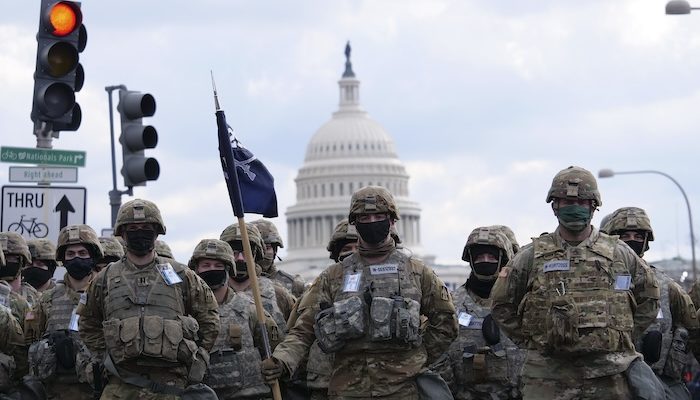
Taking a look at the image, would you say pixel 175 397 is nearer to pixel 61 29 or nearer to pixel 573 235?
pixel 573 235

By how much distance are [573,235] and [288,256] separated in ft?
572

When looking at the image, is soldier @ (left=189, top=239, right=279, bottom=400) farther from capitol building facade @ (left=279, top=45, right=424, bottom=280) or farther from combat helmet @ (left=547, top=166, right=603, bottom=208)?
capitol building facade @ (left=279, top=45, right=424, bottom=280)

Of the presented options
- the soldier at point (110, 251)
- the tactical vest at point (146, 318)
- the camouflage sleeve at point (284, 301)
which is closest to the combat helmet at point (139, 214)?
the tactical vest at point (146, 318)

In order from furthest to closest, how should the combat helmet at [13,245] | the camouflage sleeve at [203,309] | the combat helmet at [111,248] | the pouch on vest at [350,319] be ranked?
Result: the combat helmet at [13,245], the combat helmet at [111,248], the camouflage sleeve at [203,309], the pouch on vest at [350,319]

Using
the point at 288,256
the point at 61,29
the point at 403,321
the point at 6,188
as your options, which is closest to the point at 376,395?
the point at 403,321

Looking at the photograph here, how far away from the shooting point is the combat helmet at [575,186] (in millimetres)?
13109

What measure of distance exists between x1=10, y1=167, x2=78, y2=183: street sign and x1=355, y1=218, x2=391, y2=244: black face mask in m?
8.28

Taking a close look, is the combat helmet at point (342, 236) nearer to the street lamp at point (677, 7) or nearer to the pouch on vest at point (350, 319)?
the pouch on vest at point (350, 319)

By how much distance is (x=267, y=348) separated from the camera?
44.5 ft

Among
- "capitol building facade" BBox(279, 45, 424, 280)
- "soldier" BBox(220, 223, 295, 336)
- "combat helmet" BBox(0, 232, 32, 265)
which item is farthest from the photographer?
"capitol building facade" BBox(279, 45, 424, 280)

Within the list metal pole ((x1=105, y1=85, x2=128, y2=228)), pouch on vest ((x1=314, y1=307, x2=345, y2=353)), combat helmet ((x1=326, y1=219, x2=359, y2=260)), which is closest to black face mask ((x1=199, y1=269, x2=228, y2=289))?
combat helmet ((x1=326, y1=219, x2=359, y2=260))

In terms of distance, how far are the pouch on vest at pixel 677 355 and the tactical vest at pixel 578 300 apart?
2787 millimetres

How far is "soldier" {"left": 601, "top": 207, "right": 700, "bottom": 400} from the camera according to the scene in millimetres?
15758

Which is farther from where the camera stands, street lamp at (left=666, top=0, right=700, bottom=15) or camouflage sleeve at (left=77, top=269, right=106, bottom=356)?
street lamp at (left=666, top=0, right=700, bottom=15)
